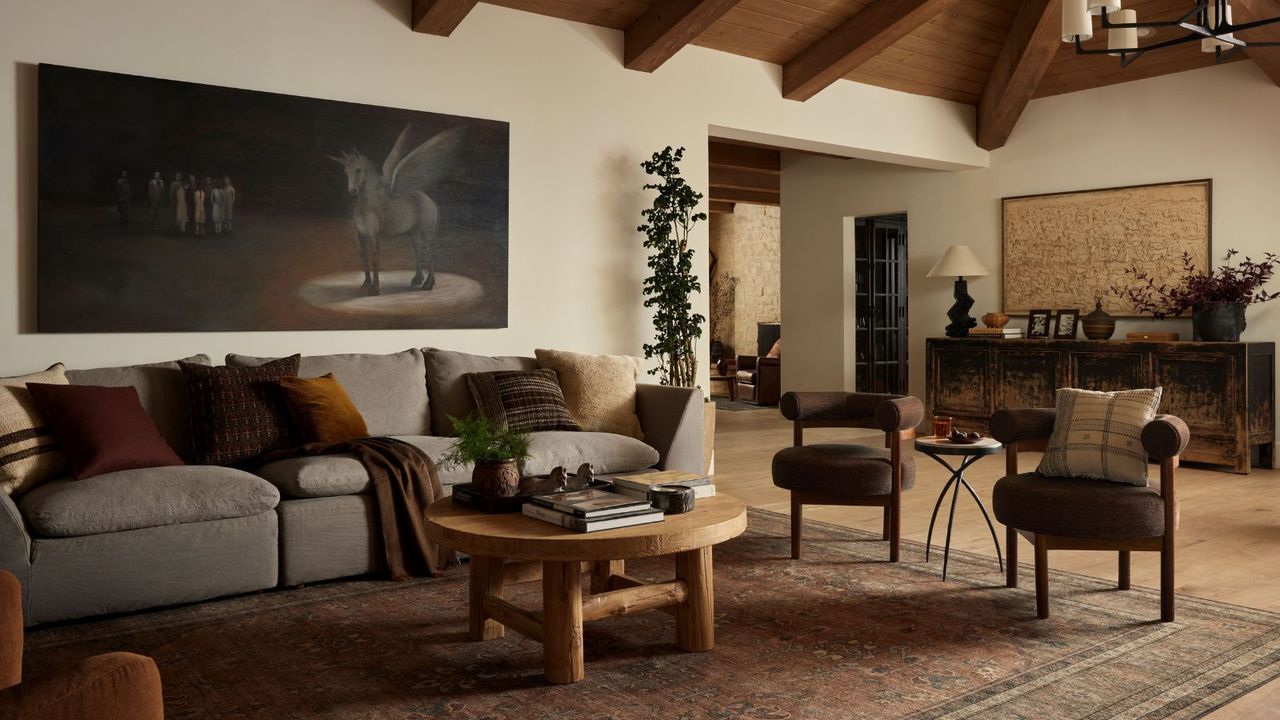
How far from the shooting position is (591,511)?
9.28 ft

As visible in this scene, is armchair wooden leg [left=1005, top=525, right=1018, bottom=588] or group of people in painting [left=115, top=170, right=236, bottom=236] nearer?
armchair wooden leg [left=1005, top=525, right=1018, bottom=588]

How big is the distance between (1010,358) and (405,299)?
187 inches

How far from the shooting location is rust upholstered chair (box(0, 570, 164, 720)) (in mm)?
1235

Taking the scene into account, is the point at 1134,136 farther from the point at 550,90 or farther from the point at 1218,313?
the point at 550,90

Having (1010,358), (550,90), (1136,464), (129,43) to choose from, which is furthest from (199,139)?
(1010,358)

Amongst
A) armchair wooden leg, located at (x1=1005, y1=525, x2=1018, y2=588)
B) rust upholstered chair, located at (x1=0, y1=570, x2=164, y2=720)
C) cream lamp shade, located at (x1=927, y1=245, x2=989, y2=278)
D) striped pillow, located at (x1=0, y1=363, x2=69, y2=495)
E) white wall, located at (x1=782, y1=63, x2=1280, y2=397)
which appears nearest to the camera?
rust upholstered chair, located at (x1=0, y1=570, x2=164, y2=720)

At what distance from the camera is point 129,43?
14.8 ft

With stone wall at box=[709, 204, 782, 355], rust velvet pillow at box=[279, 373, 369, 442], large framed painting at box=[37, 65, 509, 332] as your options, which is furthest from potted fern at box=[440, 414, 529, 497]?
stone wall at box=[709, 204, 782, 355]

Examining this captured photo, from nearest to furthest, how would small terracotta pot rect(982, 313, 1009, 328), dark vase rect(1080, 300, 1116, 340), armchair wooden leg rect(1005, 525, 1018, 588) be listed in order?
armchair wooden leg rect(1005, 525, 1018, 588) → dark vase rect(1080, 300, 1116, 340) → small terracotta pot rect(982, 313, 1009, 328)

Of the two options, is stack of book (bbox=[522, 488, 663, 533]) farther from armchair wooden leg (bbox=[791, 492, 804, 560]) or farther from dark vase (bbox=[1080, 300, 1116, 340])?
dark vase (bbox=[1080, 300, 1116, 340])

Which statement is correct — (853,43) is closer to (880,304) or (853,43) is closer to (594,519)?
(880,304)

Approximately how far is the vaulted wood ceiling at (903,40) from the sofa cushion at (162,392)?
2222 mm

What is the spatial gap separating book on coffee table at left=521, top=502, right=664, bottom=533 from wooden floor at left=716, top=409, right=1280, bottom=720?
153 centimetres

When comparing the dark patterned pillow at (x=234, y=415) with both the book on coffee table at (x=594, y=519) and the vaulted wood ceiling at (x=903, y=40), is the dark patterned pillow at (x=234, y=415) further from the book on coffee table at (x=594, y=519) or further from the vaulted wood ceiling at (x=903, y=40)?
the vaulted wood ceiling at (x=903, y=40)
